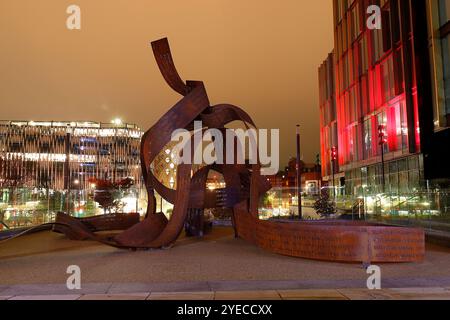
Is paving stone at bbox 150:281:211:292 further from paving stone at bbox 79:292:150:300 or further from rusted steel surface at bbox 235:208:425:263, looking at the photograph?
rusted steel surface at bbox 235:208:425:263

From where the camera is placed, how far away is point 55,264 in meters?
10.0

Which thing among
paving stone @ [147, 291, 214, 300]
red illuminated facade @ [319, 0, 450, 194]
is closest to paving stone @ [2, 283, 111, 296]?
paving stone @ [147, 291, 214, 300]

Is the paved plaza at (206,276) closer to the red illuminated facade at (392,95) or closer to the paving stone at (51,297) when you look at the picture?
the paving stone at (51,297)

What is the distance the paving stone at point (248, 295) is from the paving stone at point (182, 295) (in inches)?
5.8

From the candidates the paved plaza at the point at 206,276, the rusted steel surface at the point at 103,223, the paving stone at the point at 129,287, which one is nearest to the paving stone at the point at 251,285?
the paved plaza at the point at 206,276

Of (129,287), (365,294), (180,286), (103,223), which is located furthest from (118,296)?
(103,223)

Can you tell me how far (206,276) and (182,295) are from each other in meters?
1.66

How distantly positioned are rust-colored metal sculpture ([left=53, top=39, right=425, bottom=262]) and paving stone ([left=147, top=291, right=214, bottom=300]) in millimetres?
4028

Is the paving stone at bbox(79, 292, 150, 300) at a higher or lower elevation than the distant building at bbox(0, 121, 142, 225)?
lower

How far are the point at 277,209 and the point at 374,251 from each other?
18211 mm

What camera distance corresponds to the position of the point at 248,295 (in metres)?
6.67

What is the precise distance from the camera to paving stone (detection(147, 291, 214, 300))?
257 inches

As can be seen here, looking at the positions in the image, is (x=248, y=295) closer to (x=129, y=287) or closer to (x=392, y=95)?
(x=129, y=287)

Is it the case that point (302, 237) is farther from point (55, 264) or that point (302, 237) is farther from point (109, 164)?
point (109, 164)
